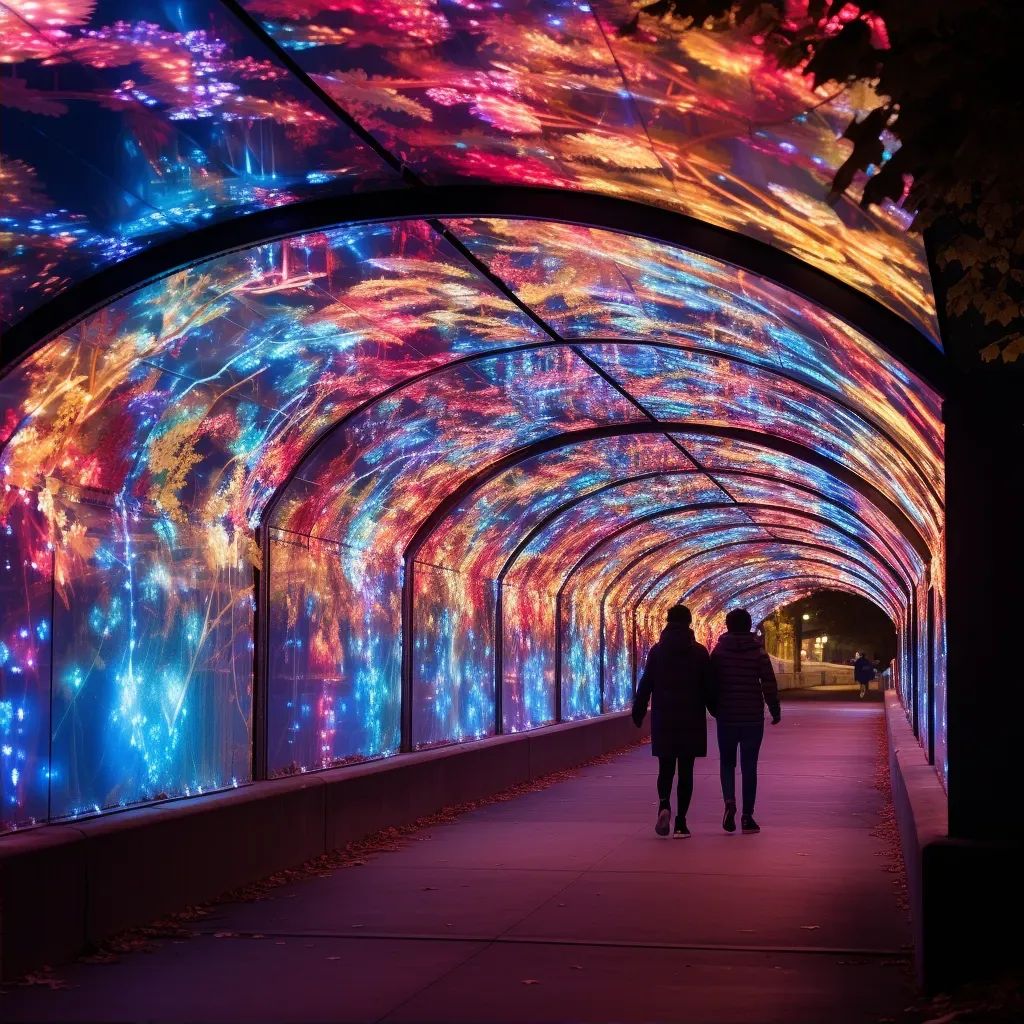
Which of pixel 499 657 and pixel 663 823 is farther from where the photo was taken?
pixel 499 657

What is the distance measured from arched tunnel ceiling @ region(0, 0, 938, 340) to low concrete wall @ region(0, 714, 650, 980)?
9.94ft

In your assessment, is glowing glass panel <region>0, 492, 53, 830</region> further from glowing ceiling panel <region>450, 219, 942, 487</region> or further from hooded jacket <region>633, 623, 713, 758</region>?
hooded jacket <region>633, 623, 713, 758</region>

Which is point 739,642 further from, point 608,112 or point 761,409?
point 608,112

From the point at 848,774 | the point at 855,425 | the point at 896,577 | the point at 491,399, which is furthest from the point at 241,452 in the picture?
the point at 896,577

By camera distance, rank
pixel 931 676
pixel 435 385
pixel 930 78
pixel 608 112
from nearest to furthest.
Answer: pixel 930 78
pixel 608 112
pixel 435 385
pixel 931 676

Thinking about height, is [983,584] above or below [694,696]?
above

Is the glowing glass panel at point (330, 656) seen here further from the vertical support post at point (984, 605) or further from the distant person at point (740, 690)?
the vertical support post at point (984, 605)

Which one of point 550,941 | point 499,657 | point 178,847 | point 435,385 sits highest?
point 435,385

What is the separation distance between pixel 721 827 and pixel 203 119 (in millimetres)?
9552

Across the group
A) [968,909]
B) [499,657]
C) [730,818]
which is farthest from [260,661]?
[499,657]

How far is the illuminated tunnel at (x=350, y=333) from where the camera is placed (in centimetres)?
682

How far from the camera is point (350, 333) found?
11227mm

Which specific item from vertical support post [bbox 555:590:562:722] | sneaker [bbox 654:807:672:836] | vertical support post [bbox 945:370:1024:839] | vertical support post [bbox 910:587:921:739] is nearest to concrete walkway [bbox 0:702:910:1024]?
sneaker [bbox 654:807:672:836]

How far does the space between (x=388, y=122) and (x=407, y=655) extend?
964 centimetres
